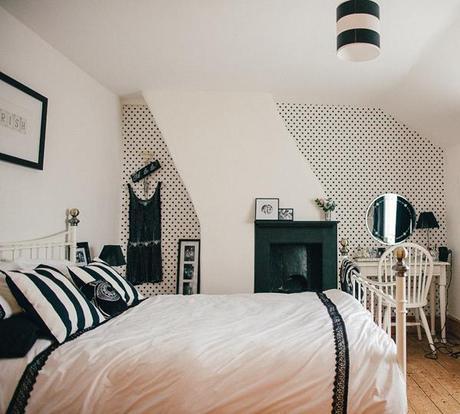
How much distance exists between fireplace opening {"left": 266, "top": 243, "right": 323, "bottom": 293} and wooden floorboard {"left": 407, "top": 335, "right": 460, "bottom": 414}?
1170 mm

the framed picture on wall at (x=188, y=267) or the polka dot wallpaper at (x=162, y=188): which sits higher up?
the polka dot wallpaper at (x=162, y=188)

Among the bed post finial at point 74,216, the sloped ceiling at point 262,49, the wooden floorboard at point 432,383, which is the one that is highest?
the sloped ceiling at point 262,49

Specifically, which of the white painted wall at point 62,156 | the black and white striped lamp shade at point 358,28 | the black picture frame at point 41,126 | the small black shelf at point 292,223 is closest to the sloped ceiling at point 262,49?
the white painted wall at point 62,156

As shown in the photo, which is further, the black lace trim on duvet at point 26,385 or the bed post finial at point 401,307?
the bed post finial at point 401,307

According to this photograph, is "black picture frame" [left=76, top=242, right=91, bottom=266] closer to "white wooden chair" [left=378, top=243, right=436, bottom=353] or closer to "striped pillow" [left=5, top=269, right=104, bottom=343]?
"striped pillow" [left=5, top=269, right=104, bottom=343]

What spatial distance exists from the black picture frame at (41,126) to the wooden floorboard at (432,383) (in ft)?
9.42

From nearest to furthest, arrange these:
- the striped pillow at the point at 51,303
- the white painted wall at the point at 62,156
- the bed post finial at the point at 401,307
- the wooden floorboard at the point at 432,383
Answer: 1. the bed post finial at the point at 401,307
2. the striped pillow at the point at 51,303
3. the wooden floorboard at the point at 432,383
4. the white painted wall at the point at 62,156

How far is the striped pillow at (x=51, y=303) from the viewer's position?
1766 mm

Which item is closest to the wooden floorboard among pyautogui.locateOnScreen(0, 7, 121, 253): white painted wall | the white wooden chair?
the white wooden chair

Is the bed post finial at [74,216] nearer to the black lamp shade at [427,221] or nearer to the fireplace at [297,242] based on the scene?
the fireplace at [297,242]

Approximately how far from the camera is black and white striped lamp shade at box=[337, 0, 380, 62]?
80.8 inches

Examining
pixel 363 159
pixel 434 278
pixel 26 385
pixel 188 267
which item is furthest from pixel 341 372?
pixel 363 159

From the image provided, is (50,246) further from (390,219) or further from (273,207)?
(390,219)

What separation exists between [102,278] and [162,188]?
2.07 m
